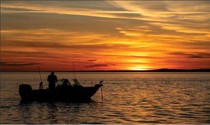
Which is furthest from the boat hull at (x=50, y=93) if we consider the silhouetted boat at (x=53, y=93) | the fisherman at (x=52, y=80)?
the fisherman at (x=52, y=80)

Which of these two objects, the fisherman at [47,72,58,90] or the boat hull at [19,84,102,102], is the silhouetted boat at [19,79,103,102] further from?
the fisherman at [47,72,58,90]

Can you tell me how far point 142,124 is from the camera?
75.2 ft

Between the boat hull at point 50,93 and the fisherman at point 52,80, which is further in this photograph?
the boat hull at point 50,93

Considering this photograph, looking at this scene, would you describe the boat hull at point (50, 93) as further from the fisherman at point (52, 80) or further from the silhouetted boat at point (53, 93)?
the fisherman at point (52, 80)

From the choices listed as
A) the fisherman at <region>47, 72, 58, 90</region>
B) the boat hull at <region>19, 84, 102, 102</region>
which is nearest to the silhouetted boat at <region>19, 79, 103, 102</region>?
the boat hull at <region>19, 84, 102, 102</region>

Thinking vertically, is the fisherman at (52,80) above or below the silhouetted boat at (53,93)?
above

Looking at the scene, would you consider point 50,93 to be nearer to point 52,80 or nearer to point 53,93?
point 53,93

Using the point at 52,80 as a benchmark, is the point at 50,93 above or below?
below

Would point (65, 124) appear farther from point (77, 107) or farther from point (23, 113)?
point (77, 107)

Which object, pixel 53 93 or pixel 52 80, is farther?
pixel 53 93

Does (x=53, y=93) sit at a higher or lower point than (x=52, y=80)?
lower

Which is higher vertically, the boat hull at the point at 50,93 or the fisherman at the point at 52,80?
the fisherman at the point at 52,80

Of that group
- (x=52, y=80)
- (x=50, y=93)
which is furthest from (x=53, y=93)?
(x=52, y=80)

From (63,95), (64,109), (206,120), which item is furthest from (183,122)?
(63,95)
